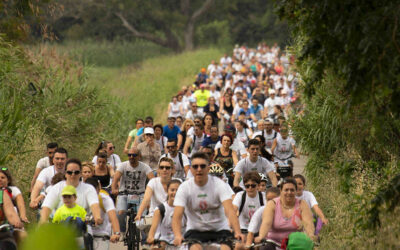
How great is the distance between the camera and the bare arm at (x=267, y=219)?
7.35 metres

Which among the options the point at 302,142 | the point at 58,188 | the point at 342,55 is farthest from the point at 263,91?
the point at 342,55

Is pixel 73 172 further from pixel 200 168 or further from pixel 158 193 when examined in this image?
pixel 158 193

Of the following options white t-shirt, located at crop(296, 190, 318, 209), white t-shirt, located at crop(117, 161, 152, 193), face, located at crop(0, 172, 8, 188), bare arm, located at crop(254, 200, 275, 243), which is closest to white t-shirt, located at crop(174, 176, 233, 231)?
bare arm, located at crop(254, 200, 275, 243)

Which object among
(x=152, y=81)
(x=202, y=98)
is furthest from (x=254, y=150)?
(x=152, y=81)

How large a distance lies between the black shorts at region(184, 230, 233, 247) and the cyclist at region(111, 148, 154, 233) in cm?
424

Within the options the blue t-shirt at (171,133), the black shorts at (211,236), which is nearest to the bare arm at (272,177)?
the black shorts at (211,236)

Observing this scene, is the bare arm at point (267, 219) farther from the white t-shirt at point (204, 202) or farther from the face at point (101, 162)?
the face at point (101, 162)

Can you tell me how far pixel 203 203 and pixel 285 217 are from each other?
103 centimetres

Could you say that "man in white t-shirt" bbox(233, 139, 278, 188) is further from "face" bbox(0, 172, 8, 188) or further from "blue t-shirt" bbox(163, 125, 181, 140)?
"blue t-shirt" bbox(163, 125, 181, 140)

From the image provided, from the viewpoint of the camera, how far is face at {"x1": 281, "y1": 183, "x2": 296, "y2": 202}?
7465 mm

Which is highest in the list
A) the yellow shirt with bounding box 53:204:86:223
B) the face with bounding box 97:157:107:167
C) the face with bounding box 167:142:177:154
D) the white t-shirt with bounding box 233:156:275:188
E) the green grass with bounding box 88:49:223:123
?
the green grass with bounding box 88:49:223:123

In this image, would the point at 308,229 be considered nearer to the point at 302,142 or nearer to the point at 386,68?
the point at 386,68

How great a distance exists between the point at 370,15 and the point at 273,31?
7495 cm

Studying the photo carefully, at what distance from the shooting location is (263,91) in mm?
30391
